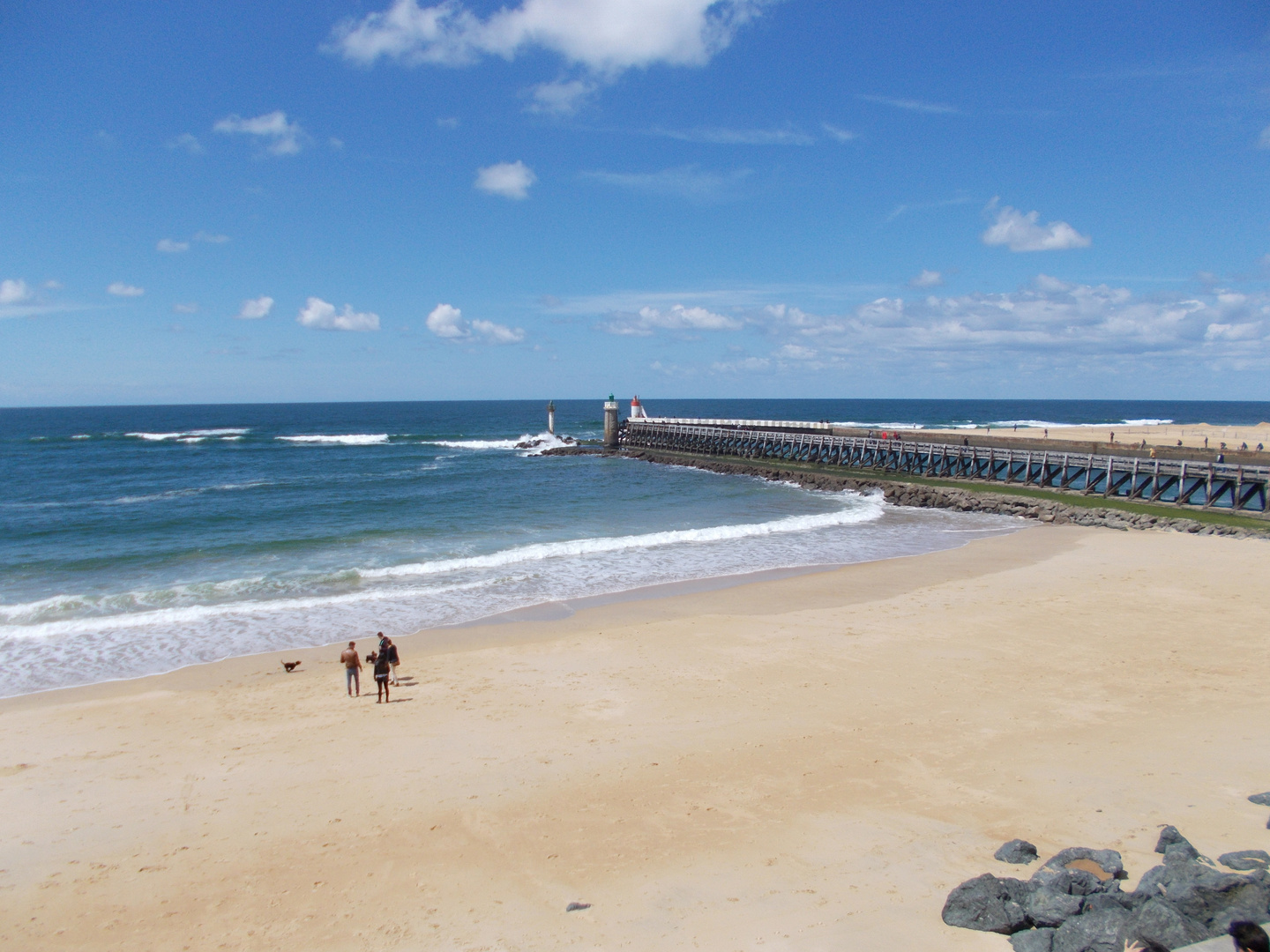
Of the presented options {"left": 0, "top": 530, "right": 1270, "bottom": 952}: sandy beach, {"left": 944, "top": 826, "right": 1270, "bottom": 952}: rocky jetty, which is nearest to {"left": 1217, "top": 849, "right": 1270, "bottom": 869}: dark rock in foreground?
{"left": 944, "top": 826, "right": 1270, "bottom": 952}: rocky jetty

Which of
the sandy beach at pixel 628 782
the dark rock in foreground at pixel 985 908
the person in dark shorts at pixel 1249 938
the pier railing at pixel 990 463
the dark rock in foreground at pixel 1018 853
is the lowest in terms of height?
the sandy beach at pixel 628 782

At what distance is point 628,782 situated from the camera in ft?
28.2

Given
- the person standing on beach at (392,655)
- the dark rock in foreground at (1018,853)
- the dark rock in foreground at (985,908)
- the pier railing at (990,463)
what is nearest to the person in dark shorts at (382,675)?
the person standing on beach at (392,655)

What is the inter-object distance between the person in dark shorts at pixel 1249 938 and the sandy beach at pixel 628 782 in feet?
5.20

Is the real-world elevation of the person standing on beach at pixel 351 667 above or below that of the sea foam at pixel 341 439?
below

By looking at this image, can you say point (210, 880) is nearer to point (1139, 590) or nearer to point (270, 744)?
point (270, 744)

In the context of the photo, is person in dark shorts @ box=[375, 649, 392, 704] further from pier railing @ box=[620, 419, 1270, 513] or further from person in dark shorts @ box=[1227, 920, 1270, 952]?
pier railing @ box=[620, 419, 1270, 513]

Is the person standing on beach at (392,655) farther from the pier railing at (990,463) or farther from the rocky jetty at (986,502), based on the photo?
the pier railing at (990,463)

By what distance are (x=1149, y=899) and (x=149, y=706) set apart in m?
13.3

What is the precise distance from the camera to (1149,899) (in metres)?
5.26

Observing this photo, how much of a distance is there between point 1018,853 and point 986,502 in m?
26.2

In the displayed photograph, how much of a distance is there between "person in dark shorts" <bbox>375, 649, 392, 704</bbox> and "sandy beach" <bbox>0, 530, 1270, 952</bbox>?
0.21 metres

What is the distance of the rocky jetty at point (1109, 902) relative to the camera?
4828 millimetres

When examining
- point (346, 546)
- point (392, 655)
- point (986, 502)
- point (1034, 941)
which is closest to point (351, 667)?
point (392, 655)
